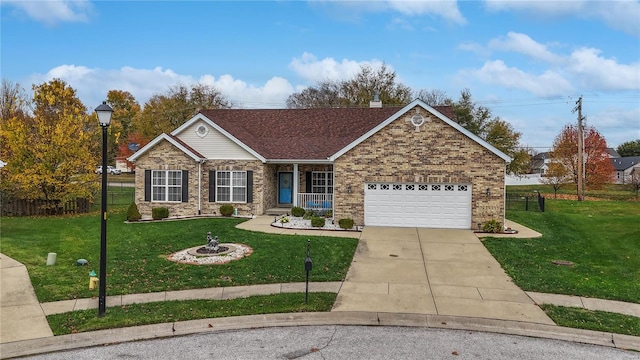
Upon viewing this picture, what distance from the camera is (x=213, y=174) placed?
21.7 meters

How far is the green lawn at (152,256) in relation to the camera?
32.6 ft

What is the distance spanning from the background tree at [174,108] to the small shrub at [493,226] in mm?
34796

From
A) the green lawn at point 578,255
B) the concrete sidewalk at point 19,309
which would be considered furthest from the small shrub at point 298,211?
the concrete sidewalk at point 19,309

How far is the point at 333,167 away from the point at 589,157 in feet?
102

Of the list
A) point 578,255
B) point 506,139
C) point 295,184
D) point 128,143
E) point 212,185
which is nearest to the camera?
point 578,255

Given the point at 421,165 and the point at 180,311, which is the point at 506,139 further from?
the point at 180,311

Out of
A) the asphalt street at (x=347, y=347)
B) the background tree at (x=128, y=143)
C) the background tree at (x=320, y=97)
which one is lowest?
the asphalt street at (x=347, y=347)

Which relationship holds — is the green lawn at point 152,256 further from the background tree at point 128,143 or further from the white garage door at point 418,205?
the background tree at point 128,143

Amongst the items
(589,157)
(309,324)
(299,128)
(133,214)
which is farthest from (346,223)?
(589,157)

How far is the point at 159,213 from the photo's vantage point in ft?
67.3

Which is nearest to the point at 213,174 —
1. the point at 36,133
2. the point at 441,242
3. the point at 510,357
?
the point at 36,133

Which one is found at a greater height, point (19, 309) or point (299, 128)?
point (299, 128)

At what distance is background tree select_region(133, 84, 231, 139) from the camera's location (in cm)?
4531

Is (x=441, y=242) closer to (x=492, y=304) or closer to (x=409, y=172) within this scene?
(x=409, y=172)
